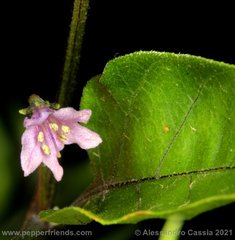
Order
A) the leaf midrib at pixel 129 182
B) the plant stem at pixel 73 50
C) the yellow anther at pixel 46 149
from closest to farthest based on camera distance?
the leaf midrib at pixel 129 182 < the plant stem at pixel 73 50 < the yellow anther at pixel 46 149

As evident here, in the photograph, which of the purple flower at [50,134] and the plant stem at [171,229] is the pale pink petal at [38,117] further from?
the plant stem at [171,229]

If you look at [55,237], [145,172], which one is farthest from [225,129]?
[55,237]

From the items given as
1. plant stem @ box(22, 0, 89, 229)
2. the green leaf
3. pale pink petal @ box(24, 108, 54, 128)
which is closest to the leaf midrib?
the green leaf

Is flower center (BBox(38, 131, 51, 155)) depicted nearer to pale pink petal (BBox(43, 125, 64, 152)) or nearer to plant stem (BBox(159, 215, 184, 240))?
pale pink petal (BBox(43, 125, 64, 152))

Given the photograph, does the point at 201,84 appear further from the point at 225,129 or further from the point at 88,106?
the point at 88,106

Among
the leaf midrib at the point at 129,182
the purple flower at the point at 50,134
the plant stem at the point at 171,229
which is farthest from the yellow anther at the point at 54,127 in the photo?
the plant stem at the point at 171,229

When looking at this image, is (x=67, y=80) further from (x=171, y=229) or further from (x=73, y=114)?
(x=171, y=229)

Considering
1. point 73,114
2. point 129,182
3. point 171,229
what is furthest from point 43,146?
point 171,229

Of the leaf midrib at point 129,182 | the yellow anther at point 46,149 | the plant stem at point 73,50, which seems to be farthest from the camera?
the yellow anther at point 46,149
